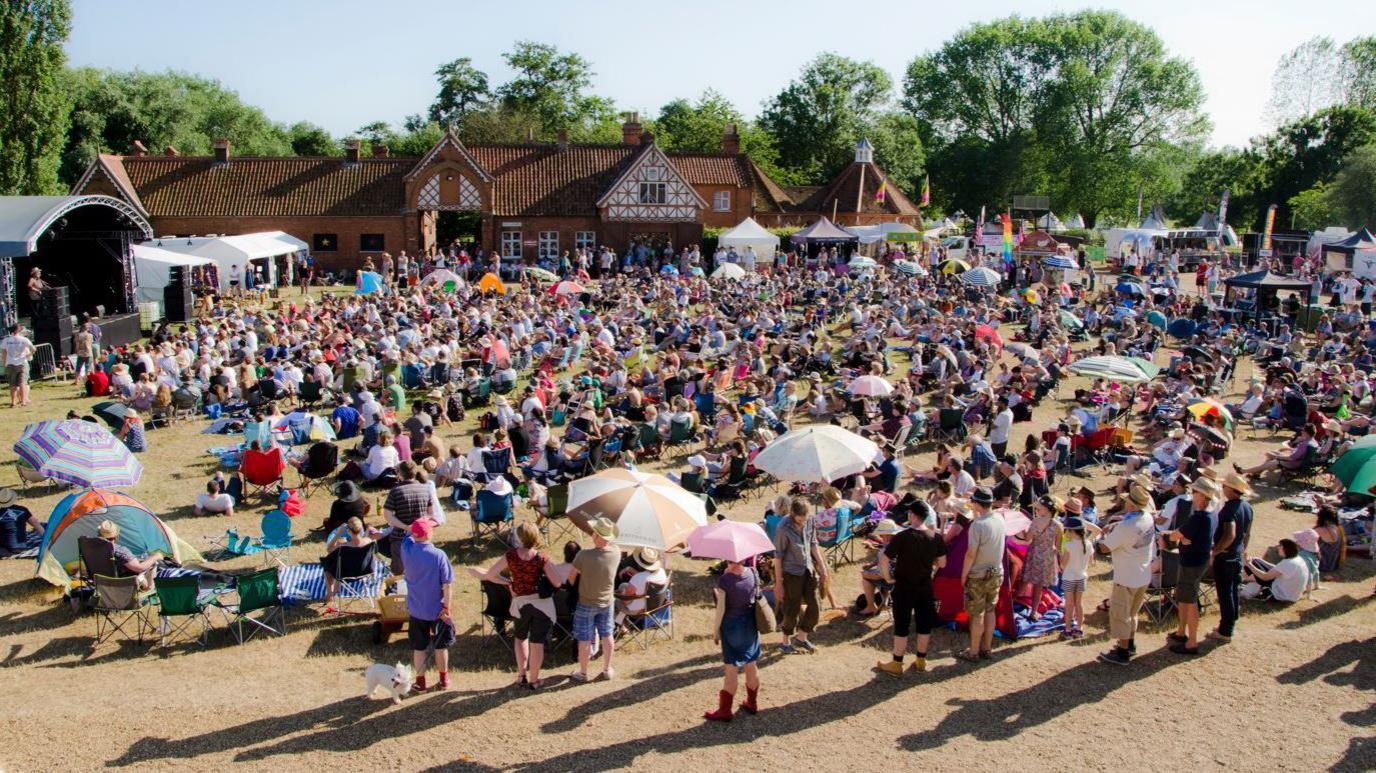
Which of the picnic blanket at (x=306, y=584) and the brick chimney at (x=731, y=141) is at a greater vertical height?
the brick chimney at (x=731, y=141)

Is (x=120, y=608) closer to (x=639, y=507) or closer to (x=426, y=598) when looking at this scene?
(x=426, y=598)

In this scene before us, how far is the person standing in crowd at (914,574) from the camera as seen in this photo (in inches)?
294

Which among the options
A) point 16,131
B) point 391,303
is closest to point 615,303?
point 391,303

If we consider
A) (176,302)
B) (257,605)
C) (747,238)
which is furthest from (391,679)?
(747,238)

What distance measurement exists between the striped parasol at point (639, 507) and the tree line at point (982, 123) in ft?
180

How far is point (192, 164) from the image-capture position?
42.1 meters

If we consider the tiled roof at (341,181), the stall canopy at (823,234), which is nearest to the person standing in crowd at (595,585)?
the stall canopy at (823,234)

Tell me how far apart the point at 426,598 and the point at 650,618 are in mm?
2396

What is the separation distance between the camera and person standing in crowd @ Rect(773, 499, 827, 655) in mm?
7633

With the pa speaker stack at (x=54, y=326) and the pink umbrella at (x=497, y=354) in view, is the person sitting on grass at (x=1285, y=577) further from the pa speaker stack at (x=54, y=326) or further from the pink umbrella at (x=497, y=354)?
the pa speaker stack at (x=54, y=326)

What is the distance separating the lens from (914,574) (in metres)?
7.53

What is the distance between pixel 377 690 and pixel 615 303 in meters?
21.8

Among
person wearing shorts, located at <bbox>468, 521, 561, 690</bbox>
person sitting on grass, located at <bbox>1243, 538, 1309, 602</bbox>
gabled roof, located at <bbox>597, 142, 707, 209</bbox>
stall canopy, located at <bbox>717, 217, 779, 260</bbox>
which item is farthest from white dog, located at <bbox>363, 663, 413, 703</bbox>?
gabled roof, located at <bbox>597, 142, 707, 209</bbox>

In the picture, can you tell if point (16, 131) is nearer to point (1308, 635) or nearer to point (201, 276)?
point (201, 276)
